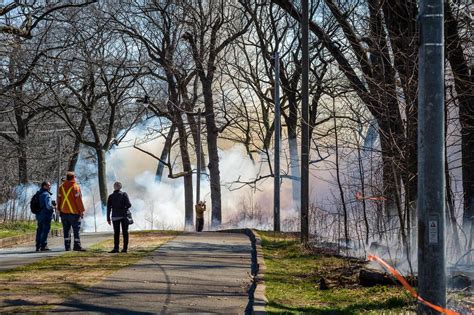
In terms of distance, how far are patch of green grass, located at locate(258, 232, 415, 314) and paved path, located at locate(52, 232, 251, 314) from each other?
0.51 meters

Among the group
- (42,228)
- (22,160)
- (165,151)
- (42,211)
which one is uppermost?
(165,151)

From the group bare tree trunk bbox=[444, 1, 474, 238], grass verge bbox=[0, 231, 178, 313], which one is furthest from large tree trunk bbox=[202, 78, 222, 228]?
bare tree trunk bbox=[444, 1, 474, 238]

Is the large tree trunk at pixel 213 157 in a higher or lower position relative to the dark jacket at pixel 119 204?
higher

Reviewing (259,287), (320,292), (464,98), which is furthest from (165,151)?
(259,287)

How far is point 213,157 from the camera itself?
41656 millimetres

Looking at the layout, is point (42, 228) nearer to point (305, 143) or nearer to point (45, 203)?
point (45, 203)

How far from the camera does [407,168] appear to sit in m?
11.9

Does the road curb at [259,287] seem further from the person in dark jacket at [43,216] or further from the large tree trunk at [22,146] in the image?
the large tree trunk at [22,146]

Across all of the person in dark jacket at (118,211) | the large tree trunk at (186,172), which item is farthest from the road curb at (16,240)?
the large tree trunk at (186,172)

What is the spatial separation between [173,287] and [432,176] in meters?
5.67

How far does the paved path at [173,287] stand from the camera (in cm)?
979

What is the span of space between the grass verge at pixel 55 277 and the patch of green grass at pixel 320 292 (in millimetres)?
2848

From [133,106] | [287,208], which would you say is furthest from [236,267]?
[133,106]

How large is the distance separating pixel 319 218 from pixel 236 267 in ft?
25.1
